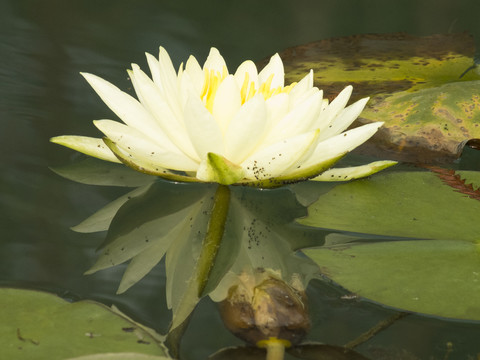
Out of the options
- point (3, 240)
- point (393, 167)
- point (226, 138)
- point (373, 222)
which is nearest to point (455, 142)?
point (393, 167)

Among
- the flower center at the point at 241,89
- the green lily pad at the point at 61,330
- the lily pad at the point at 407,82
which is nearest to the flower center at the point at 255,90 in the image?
the flower center at the point at 241,89

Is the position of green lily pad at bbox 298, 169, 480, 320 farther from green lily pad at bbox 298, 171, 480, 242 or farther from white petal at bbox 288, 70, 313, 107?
white petal at bbox 288, 70, 313, 107

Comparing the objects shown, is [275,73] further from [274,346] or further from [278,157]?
[274,346]

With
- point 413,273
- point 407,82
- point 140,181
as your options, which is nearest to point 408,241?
point 413,273

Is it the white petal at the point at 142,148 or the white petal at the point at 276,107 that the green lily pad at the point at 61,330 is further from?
the white petal at the point at 276,107

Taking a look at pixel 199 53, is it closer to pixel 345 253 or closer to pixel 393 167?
pixel 393 167
